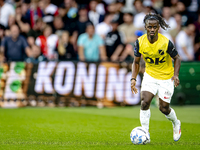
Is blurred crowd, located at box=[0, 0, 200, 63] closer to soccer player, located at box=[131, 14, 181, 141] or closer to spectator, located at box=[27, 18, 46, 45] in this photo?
spectator, located at box=[27, 18, 46, 45]

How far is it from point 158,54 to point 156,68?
1.16ft

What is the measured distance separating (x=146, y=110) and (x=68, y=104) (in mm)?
7890

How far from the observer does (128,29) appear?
14.9 m

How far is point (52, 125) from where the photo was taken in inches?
360

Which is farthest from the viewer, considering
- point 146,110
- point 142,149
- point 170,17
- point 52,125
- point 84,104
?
point 170,17

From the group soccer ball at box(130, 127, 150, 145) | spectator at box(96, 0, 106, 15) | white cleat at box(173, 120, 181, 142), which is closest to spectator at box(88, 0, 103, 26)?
spectator at box(96, 0, 106, 15)

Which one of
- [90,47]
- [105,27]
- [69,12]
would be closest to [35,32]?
[69,12]

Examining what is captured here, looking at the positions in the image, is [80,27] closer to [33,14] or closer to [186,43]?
[33,14]

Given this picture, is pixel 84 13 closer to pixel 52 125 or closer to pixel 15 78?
pixel 15 78

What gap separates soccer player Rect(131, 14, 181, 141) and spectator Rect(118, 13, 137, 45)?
7496 mm

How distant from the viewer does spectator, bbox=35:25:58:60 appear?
14578 millimetres

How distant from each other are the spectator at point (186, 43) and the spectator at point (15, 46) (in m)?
6.22

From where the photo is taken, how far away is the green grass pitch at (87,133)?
20.6 feet

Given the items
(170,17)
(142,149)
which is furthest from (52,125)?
(170,17)
